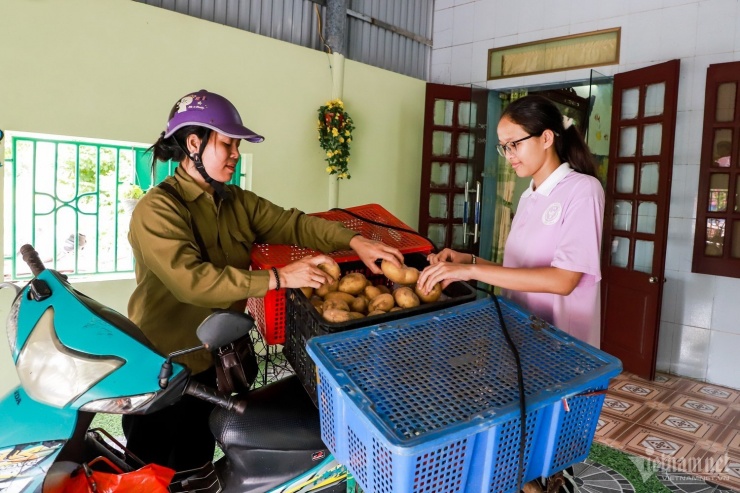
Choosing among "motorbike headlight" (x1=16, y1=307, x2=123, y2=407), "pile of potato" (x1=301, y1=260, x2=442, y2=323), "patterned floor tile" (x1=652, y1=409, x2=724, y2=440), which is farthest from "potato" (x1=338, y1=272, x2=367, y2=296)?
"patterned floor tile" (x1=652, y1=409, x2=724, y2=440)

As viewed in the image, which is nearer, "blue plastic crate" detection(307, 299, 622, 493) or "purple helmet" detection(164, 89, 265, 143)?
"blue plastic crate" detection(307, 299, 622, 493)

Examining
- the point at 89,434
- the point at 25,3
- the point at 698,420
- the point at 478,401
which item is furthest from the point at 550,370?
the point at 25,3

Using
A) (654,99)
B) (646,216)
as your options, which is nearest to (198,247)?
(646,216)

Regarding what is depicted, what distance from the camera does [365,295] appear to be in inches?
53.3

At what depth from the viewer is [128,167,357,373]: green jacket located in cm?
118

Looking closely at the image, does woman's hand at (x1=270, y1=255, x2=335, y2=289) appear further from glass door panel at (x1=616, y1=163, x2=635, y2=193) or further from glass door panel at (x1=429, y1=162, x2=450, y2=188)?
glass door panel at (x1=429, y1=162, x2=450, y2=188)

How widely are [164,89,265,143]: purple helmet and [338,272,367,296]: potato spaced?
0.45 meters

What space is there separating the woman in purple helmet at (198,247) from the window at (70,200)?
6.59 feet

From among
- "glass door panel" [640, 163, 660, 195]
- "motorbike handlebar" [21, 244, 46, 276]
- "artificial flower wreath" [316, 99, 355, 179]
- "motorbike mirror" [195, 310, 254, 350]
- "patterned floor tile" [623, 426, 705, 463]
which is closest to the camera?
"motorbike mirror" [195, 310, 254, 350]

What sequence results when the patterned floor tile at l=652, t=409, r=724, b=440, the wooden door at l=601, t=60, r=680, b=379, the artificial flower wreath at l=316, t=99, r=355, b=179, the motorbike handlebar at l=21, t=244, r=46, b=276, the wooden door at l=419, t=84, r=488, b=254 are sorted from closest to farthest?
the motorbike handlebar at l=21, t=244, r=46, b=276, the patterned floor tile at l=652, t=409, r=724, b=440, the wooden door at l=601, t=60, r=680, b=379, the artificial flower wreath at l=316, t=99, r=355, b=179, the wooden door at l=419, t=84, r=488, b=254

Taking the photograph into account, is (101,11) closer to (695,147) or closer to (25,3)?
(25,3)

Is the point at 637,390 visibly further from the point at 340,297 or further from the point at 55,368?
the point at 55,368

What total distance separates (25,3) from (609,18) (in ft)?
13.1

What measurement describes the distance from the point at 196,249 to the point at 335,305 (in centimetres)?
37
